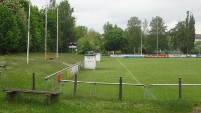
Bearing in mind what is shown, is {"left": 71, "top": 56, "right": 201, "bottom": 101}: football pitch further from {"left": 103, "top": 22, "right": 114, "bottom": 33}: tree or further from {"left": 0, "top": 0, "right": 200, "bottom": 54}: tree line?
{"left": 103, "top": 22, "right": 114, "bottom": 33}: tree

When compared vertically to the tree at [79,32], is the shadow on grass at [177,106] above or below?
below

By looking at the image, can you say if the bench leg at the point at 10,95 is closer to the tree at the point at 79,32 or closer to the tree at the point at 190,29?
the tree at the point at 79,32

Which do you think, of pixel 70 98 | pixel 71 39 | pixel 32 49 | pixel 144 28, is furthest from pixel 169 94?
pixel 144 28

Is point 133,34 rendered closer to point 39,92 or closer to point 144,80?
point 144,80

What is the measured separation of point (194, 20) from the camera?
12662 centimetres

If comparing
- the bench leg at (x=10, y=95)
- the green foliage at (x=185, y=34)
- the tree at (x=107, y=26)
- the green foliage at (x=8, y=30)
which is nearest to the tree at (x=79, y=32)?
the tree at (x=107, y=26)

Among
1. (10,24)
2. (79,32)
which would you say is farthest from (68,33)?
(10,24)

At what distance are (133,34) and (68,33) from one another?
35264 millimetres

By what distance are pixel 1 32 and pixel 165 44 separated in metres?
86.6

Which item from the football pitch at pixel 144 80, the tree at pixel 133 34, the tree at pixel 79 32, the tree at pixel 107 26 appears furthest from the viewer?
the tree at pixel 107 26

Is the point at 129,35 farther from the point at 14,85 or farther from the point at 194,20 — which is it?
the point at 14,85

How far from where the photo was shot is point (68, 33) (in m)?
98.7

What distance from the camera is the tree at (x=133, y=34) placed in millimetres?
124000

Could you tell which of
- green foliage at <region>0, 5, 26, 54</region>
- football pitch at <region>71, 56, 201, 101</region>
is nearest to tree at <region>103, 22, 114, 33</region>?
green foliage at <region>0, 5, 26, 54</region>
